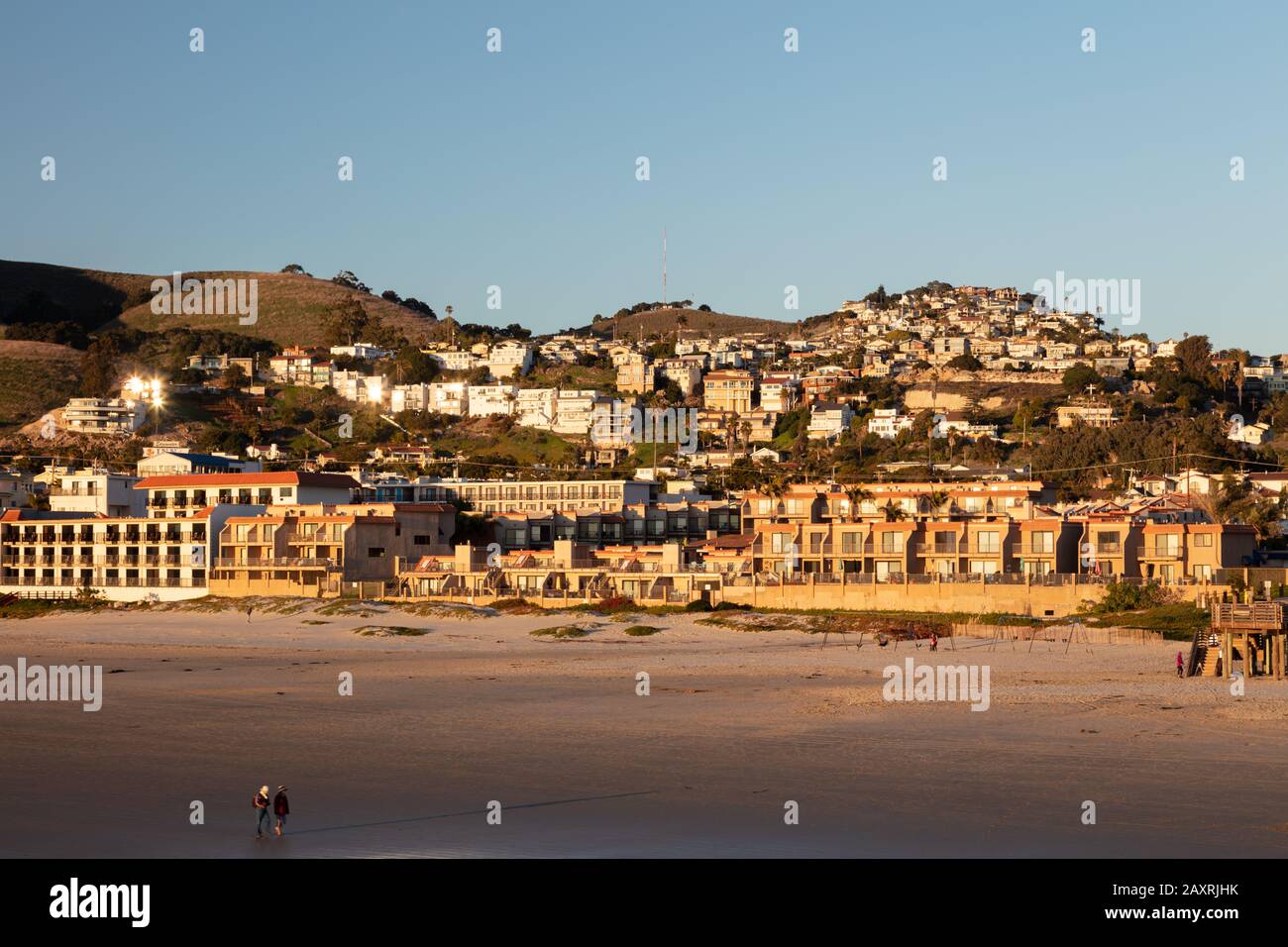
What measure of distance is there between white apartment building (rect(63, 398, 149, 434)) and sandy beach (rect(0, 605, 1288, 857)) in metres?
120

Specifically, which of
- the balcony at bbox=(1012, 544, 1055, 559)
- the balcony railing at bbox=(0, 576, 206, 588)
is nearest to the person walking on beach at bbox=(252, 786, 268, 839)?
the balcony at bbox=(1012, 544, 1055, 559)

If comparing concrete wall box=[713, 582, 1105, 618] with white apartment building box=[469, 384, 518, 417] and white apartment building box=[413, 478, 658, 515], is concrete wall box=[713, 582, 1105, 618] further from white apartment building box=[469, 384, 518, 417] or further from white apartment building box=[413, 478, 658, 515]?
white apartment building box=[469, 384, 518, 417]

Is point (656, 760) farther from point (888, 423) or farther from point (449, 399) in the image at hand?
point (449, 399)

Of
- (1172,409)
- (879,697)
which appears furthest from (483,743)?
(1172,409)

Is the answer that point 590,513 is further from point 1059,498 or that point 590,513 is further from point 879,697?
point 879,697

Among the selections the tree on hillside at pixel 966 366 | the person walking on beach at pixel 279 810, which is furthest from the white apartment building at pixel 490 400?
the person walking on beach at pixel 279 810

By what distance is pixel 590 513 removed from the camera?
95250 mm

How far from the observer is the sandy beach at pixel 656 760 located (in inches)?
858

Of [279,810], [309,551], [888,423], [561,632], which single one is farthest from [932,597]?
[888,423]

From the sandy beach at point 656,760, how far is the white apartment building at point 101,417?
120114 millimetres

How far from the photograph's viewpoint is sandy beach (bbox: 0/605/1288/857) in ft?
71.5

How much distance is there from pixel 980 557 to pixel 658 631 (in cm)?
1982

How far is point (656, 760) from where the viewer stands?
28.0 m

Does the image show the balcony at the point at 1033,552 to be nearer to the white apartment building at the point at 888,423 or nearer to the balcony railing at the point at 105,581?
the balcony railing at the point at 105,581
